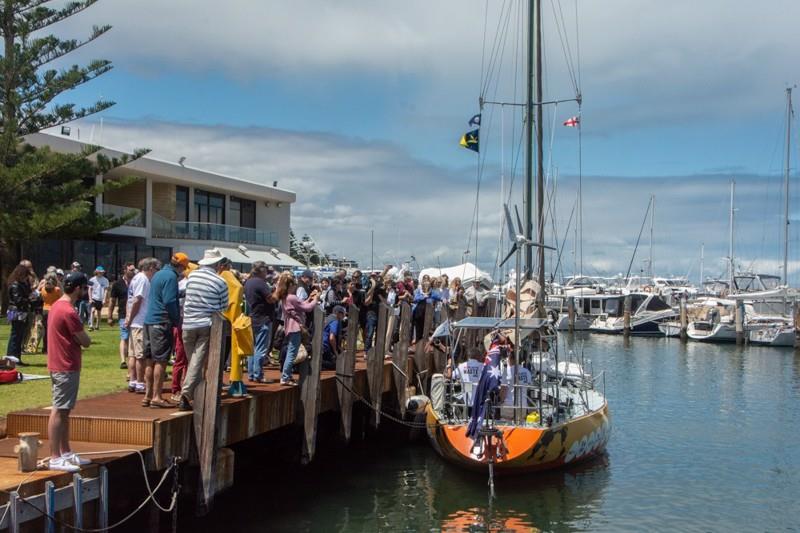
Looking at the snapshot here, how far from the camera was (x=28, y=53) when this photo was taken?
87.6ft

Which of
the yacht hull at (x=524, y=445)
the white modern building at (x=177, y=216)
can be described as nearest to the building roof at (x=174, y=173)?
the white modern building at (x=177, y=216)

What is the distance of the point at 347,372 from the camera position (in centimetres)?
1520

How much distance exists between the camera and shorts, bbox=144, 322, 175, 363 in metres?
10.3

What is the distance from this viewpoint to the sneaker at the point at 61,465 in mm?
8039

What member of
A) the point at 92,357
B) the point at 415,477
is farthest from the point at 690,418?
the point at 92,357

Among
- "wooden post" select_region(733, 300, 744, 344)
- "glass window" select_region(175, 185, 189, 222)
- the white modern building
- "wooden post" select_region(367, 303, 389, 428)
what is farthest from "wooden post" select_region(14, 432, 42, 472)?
"wooden post" select_region(733, 300, 744, 344)

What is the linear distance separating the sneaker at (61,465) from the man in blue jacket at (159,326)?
2.32 metres

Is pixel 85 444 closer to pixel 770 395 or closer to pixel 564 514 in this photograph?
pixel 564 514

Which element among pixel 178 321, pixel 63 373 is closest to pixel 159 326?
pixel 178 321

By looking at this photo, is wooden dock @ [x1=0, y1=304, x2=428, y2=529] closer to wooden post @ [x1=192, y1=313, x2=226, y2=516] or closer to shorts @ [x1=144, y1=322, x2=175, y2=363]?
wooden post @ [x1=192, y1=313, x2=226, y2=516]

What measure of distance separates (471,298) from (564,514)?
1309 centimetres

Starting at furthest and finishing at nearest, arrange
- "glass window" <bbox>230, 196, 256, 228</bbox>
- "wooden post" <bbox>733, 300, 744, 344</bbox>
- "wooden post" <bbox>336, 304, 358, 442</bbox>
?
"wooden post" <bbox>733, 300, 744, 344</bbox>
"glass window" <bbox>230, 196, 256, 228</bbox>
"wooden post" <bbox>336, 304, 358, 442</bbox>

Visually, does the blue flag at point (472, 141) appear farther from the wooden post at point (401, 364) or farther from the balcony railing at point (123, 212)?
the balcony railing at point (123, 212)

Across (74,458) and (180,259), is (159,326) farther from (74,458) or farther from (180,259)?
(74,458)
